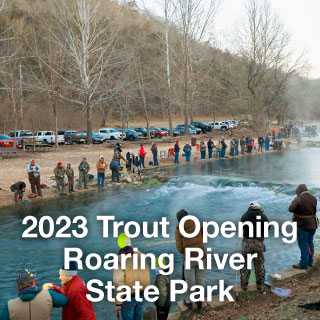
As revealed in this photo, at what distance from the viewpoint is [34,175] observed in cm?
1664

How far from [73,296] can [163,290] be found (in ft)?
4.81

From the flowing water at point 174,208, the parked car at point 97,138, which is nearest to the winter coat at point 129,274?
the flowing water at point 174,208

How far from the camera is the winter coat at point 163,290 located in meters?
5.26

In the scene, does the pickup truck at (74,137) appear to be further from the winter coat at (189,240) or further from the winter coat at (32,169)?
the winter coat at (189,240)

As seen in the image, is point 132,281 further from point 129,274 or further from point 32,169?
point 32,169

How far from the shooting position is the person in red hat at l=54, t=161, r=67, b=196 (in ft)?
56.2

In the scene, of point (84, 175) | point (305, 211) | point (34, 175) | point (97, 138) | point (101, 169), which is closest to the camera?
point (305, 211)

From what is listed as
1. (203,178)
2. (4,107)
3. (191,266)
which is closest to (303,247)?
(191,266)

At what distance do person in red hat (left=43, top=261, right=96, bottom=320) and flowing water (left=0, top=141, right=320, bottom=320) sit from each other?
8.75ft

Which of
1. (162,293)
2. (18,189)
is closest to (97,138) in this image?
(18,189)

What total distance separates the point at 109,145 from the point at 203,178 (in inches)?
602

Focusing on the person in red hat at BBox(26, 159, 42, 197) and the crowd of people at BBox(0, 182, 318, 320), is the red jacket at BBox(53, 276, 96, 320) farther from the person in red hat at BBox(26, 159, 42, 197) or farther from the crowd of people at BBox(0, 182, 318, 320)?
the person in red hat at BBox(26, 159, 42, 197)

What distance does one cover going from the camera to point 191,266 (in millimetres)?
6211

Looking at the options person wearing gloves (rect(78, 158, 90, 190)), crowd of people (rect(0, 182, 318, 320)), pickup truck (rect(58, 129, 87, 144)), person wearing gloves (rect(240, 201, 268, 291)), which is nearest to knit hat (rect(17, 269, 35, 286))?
crowd of people (rect(0, 182, 318, 320))
